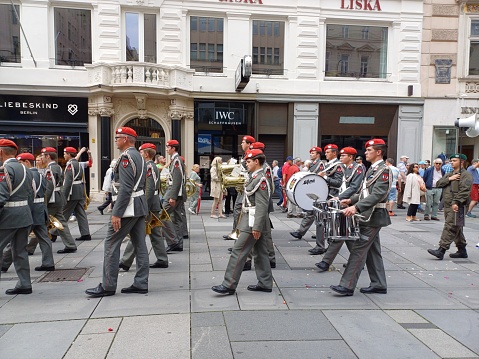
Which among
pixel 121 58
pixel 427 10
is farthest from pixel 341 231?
pixel 427 10

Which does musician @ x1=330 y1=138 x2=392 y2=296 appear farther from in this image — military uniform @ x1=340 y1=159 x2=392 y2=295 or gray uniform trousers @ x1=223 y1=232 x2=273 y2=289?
gray uniform trousers @ x1=223 y1=232 x2=273 y2=289

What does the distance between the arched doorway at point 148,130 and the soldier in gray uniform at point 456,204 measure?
39.3 ft

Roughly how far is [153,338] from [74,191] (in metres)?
5.23

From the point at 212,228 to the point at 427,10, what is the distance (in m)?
14.3

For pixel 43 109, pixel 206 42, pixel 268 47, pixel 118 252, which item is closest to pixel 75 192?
pixel 118 252

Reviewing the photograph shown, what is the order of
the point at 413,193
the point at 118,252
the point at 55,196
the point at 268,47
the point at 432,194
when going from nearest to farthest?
the point at 118,252, the point at 55,196, the point at 413,193, the point at 432,194, the point at 268,47

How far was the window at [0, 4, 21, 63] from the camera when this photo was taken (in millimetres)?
15586

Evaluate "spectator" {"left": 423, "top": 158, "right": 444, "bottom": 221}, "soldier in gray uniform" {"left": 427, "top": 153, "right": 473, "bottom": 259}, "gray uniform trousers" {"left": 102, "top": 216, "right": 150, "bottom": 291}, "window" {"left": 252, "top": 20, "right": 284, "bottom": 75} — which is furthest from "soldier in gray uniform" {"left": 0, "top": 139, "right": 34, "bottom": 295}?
"window" {"left": 252, "top": 20, "right": 284, "bottom": 75}

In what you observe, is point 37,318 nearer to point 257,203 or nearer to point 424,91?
point 257,203

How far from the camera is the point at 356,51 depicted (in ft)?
57.5

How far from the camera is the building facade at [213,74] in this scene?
51.0 ft

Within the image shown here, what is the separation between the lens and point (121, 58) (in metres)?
15.9

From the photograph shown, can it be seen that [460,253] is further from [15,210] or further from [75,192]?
[75,192]

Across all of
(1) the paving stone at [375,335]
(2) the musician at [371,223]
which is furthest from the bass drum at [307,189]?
(1) the paving stone at [375,335]
